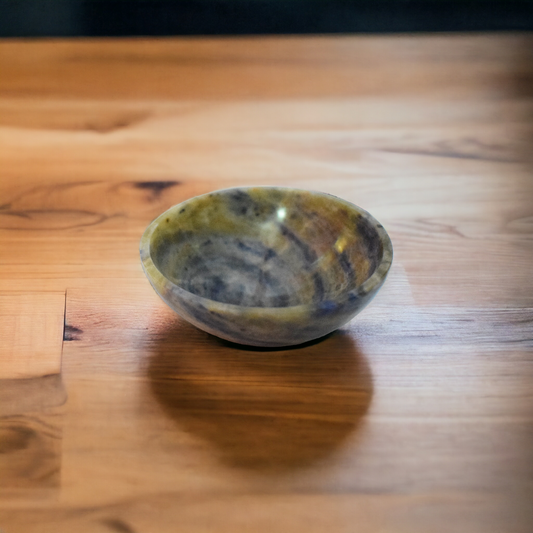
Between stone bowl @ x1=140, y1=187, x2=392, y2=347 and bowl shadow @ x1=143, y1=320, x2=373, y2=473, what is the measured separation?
0.05 metres

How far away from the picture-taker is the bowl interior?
24.9 inches

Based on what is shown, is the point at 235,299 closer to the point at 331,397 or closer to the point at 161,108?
the point at 331,397

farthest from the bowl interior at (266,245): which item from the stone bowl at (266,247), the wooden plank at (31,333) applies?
the wooden plank at (31,333)

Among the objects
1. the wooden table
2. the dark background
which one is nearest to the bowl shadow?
the wooden table

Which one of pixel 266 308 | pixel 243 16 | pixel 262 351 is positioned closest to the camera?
pixel 266 308

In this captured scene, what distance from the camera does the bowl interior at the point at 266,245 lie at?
63 centimetres

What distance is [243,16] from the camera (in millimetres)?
1568

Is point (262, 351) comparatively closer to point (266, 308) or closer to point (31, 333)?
point (266, 308)

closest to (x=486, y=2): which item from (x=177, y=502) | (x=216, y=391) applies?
(x=216, y=391)

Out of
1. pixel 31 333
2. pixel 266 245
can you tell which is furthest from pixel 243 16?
pixel 31 333

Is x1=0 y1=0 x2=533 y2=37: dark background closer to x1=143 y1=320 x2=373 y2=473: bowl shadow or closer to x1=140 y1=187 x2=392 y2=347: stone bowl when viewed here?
x1=140 y1=187 x2=392 y2=347: stone bowl

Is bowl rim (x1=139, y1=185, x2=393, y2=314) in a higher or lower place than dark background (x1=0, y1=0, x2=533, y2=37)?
higher

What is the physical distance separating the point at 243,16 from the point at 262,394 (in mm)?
1237

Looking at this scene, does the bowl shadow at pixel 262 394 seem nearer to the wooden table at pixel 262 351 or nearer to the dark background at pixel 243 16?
the wooden table at pixel 262 351
